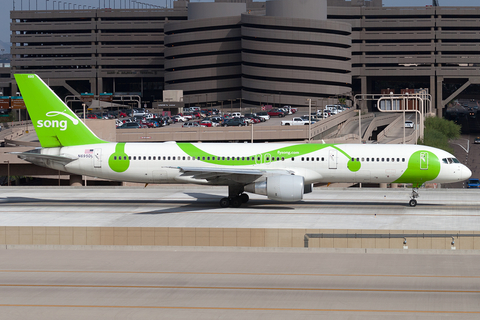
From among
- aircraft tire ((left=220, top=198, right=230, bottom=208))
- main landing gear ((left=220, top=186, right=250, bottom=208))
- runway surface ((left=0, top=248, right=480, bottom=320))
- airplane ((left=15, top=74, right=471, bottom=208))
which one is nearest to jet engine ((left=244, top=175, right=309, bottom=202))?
airplane ((left=15, top=74, right=471, bottom=208))

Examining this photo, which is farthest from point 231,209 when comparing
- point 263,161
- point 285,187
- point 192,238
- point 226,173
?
point 192,238

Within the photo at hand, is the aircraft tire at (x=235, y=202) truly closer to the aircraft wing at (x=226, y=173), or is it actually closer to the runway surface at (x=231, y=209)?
the runway surface at (x=231, y=209)

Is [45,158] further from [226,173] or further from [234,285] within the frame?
[234,285]

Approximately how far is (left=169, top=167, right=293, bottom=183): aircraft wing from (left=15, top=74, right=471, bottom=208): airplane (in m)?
0.07

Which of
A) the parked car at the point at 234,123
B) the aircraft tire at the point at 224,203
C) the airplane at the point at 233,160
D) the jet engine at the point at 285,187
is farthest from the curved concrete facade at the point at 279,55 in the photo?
the jet engine at the point at 285,187

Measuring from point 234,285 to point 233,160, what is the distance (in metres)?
18.1

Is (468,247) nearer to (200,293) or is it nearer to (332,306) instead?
(332,306)

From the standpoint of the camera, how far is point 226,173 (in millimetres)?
39188

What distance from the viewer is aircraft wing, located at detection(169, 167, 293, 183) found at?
128 ft

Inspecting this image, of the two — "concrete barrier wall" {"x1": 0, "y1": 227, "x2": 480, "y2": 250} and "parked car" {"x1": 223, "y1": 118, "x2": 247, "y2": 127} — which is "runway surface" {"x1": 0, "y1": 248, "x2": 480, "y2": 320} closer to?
"concrete barrier wall" {"x1": 0, "y1": 227, "x2": 480, "y2": 250}

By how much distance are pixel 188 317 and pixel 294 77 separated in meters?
181

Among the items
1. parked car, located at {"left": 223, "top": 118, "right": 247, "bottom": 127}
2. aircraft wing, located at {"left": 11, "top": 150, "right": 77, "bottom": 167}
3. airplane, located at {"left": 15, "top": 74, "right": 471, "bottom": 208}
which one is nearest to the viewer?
airplane, located at {"left": 15, "top": 74, "right": 471, "bottom": 208}

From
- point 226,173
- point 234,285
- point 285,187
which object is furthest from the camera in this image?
point 226,173

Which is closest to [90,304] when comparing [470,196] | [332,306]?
[332,306]
